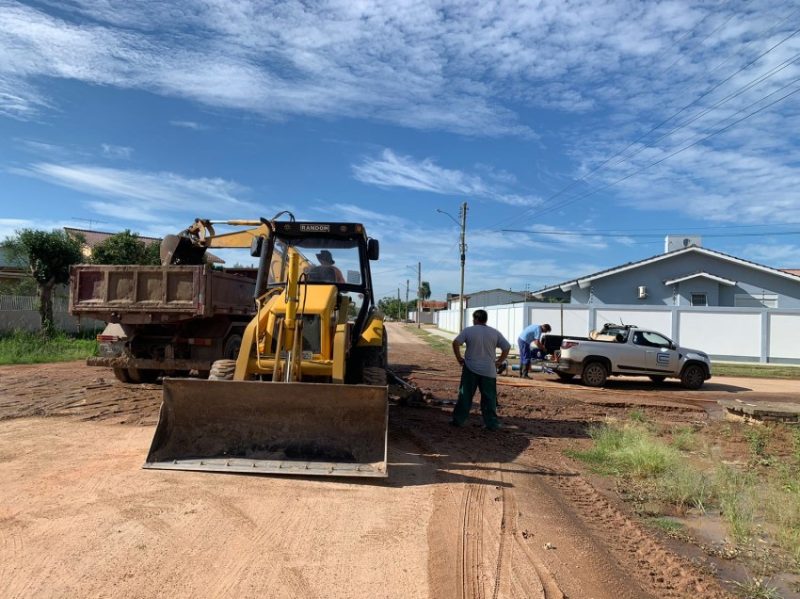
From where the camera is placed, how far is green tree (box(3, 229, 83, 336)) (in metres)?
23.8

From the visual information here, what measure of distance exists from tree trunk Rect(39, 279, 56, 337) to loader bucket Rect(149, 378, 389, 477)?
20.5 metres

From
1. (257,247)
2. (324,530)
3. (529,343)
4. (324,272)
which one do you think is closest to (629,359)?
(529,343)

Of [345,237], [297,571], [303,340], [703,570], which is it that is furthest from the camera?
[345,237]

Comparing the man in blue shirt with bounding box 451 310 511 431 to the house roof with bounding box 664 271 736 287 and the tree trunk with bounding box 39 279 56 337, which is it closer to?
the tree trunk with bounding box 39 279 56 337

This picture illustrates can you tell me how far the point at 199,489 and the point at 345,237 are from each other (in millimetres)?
4327

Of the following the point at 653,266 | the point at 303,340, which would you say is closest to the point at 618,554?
the point at 303,340

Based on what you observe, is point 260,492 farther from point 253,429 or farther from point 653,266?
point 653,266

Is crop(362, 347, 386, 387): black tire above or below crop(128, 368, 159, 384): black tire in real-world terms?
above

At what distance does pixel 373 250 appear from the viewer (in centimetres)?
Result: 903

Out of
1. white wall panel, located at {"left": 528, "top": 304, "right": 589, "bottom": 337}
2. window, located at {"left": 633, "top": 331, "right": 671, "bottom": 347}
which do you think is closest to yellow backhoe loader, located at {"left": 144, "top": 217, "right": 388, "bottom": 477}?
window, located at {"left": 633, "top": 331, "right": 671, "bottom": 347}

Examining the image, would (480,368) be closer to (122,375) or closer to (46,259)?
(122,375)

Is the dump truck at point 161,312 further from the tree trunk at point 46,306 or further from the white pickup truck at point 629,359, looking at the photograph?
the tree trunk at point 46,306

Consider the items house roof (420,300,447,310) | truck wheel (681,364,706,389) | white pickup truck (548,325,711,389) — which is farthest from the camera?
house roof (420,300,447,310)

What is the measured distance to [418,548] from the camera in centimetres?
459
